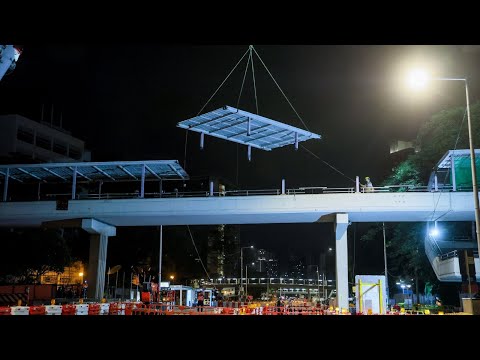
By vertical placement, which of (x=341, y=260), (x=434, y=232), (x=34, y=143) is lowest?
(x=341, y=260)

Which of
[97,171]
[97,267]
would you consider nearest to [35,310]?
[97,267]

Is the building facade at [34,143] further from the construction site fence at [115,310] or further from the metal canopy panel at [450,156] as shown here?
the metal canopy panel at [450,156]

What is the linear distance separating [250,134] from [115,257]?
3785 cm

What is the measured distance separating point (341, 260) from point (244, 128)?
15.8 m

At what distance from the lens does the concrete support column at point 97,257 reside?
47.6 meters

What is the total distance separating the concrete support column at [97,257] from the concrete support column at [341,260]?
2073 cm

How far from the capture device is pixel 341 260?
43688mm

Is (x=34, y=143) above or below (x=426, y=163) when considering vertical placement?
above

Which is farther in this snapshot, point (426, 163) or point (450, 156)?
point (426, 163)

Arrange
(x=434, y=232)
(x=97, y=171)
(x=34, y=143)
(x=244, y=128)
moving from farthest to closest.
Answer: (x=34, y=143) < (x=97, y=171) < (x=434, y=232) < (x=244, y=128)

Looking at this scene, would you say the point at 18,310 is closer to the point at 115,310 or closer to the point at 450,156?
the point at 115,310

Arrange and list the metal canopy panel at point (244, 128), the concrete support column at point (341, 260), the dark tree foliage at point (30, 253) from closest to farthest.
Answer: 1. the metal canopy panel at point (244, 128)
2. the concrete support column at point (341, 260)
3. the dark tree foliage at point (30, 253)

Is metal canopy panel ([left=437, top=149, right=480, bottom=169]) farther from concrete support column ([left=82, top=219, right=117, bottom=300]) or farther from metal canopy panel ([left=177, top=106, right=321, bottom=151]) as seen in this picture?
concrete support column ([left=82, top=219, right=117, bottom=300])

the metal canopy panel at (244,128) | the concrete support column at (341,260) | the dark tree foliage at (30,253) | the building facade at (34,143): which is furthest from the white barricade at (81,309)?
the building facade at (34,143)
